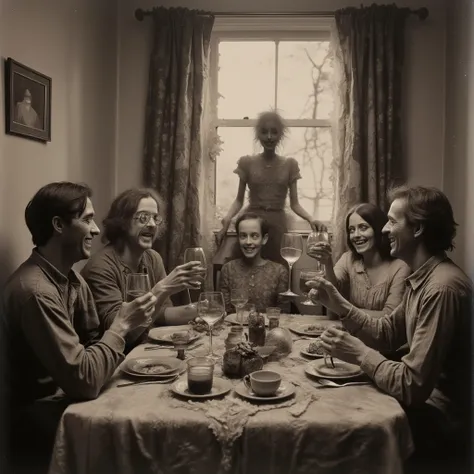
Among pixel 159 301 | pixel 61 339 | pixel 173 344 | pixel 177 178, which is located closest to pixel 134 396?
pixel 61 339

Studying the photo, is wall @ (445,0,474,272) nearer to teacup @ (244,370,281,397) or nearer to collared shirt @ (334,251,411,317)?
collared shirt @ (334,251,411,317)

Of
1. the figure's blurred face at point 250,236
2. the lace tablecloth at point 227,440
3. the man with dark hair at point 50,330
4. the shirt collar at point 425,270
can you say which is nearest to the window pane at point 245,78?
the figure's blurred face at point 250,236

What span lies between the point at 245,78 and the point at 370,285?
2.14 m

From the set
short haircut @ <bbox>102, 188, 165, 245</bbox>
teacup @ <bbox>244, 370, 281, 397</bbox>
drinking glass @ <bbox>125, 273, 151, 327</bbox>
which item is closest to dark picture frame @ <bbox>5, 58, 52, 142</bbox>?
short haircut @ <bbox>102, 188, 165, 245</bbox>

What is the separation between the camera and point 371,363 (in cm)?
145

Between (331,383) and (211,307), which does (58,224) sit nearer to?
(211,307)

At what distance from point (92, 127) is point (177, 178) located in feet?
2.19

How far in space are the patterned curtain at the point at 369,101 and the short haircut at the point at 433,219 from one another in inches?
76.2

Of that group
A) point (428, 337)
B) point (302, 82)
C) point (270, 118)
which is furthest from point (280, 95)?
point (428, 337)

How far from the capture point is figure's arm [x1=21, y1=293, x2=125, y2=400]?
133 cm

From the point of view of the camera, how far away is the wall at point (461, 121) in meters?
3.01

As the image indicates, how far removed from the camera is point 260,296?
3.02 metres

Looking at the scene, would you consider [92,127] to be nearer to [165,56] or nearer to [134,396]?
[165,56]

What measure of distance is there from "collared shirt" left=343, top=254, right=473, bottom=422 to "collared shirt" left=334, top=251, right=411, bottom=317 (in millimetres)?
571
